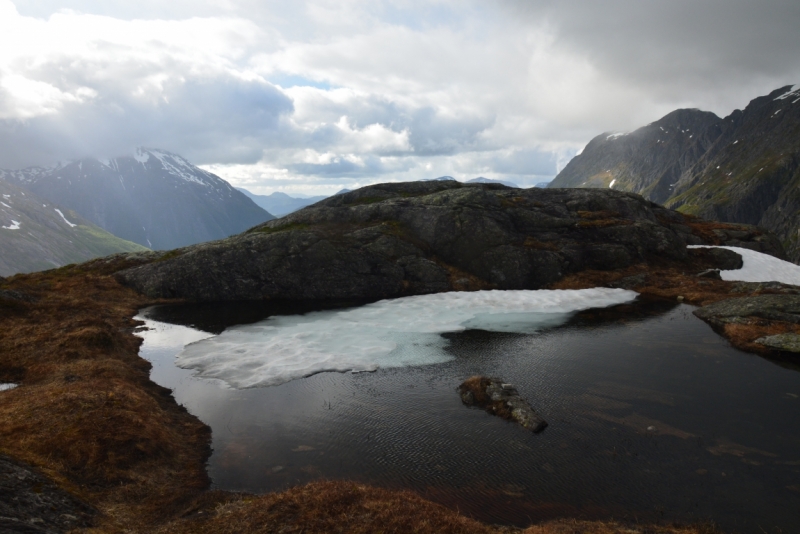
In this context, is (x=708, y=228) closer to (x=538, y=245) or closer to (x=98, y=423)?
(x=538, y=245)

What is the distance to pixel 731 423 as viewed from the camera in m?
22.0

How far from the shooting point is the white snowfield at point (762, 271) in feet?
190

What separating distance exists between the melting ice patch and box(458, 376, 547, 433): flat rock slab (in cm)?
614

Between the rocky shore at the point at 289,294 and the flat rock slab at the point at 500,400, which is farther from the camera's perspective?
the flat rock slab at the point at 500,400

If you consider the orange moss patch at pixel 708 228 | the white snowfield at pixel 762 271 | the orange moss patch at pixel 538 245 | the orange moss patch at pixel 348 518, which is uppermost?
the orange moss patch at pixel 708 228

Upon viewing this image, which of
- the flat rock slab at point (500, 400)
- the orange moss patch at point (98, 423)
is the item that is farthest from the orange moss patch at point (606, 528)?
the orange moss patch at point (98, 423)

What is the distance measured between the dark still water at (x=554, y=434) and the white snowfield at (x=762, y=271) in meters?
32.7

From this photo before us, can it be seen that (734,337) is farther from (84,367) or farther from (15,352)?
(15,352)

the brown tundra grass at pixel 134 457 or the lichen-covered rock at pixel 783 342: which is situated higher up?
the lichen-covered rock at pixel 783 342

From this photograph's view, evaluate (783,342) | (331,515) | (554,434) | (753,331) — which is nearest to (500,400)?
(554,434)

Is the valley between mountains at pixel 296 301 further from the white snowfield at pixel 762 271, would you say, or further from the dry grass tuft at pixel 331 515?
the white snowfield at pixel 762 271

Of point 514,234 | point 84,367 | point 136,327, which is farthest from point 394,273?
point 84,367

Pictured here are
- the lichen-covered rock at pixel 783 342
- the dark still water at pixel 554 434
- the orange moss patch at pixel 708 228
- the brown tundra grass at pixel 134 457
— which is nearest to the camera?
the brown tundra grass at pixel 134 457

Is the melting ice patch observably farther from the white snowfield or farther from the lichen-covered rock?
the white snowfield
